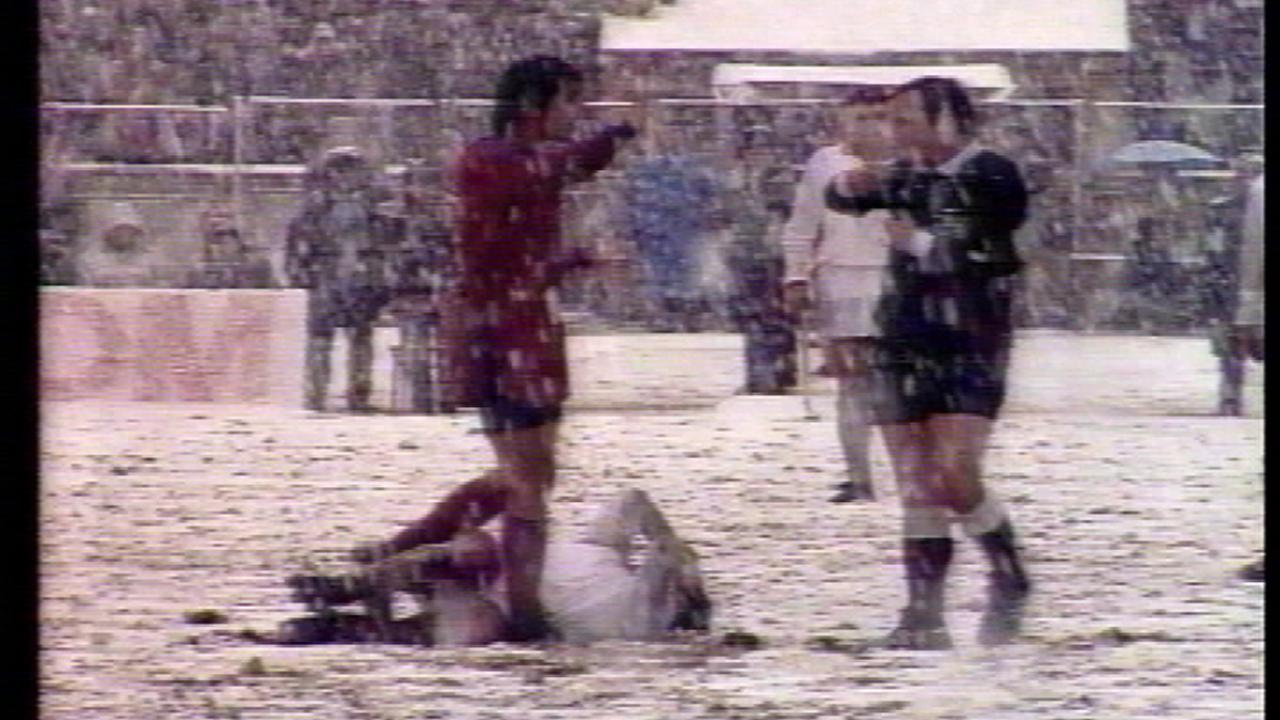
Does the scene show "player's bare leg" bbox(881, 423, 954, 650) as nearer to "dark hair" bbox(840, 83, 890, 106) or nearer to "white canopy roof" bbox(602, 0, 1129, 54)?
"dark hair" bbox(840, 83, 890, 106)

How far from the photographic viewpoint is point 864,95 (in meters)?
4.64

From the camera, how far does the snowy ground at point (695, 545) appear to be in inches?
180

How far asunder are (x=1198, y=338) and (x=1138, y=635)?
576mm

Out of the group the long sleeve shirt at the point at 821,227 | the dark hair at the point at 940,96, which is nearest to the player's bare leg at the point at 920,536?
the long sleeve shirt at the point at 821,227

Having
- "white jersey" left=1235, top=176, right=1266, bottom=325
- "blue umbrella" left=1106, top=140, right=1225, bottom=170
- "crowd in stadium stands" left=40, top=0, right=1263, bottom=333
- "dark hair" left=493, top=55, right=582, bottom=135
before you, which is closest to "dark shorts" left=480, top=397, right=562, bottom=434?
"crowd in stadium stands" left=40, top=0, right=1263, bottom=333

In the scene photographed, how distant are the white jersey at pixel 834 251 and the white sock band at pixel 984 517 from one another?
38 cm

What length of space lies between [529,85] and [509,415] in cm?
60

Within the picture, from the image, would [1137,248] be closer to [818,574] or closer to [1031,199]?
[1031,199]

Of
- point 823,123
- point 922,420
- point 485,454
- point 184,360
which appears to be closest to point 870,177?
point 823,123

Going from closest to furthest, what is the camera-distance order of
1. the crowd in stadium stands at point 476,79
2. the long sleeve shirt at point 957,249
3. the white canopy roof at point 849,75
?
the crowd in stadium stands at point 476,79 < the white canopy roof at point 849,75 < the long sleeve shirt at point 957,249

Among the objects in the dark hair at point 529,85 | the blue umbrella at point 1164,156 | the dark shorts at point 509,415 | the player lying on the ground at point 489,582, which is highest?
the dark hair at point 529,85

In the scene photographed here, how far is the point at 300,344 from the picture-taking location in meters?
4.70

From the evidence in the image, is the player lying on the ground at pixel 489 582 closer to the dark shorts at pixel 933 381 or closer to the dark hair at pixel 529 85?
the dark shorts at pixel 933 381

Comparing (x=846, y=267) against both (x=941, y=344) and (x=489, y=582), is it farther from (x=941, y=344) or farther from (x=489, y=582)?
(x=489, y=582)
